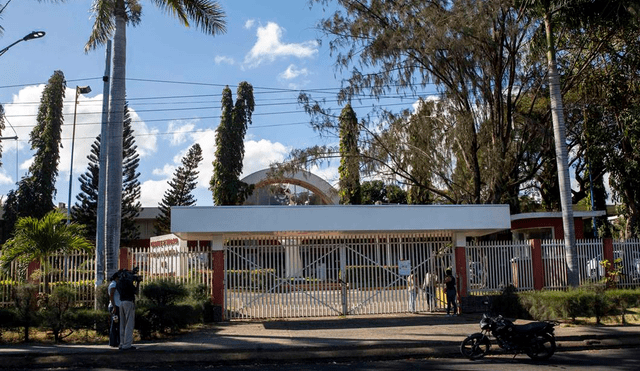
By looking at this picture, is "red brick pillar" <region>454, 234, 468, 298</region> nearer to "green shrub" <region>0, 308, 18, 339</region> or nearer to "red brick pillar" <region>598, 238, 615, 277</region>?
"red brick pillar" <region>598, 238, 615, 277</region>

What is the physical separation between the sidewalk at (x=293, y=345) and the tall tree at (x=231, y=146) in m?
24.3

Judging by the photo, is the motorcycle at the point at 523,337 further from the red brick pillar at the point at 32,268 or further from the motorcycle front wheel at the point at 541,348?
the red brick pillar at the point at 32,268

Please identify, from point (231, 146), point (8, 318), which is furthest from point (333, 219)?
point (231, 146)

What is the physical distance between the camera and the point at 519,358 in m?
11.2

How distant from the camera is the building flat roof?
16078 mm

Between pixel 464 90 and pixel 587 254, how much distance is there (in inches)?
283

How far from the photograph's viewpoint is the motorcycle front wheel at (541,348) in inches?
423

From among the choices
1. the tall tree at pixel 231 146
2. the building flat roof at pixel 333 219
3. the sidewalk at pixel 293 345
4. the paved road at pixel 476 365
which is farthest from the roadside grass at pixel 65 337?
the tall tree at pixel 231 146

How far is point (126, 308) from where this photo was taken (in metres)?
11.8

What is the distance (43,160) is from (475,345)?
120ft

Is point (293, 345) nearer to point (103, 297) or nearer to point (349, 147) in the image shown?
point (103, 297)

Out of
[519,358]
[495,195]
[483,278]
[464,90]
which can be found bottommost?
[519,358]

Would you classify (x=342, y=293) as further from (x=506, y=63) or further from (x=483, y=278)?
(x=506, y=63)

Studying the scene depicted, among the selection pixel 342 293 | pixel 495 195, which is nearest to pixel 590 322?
pixel 342 293
